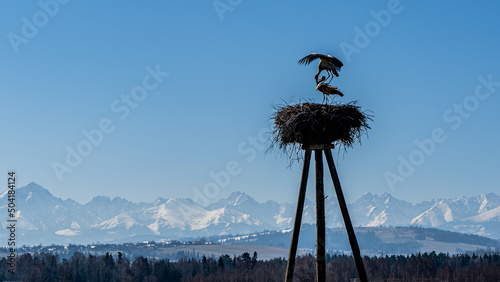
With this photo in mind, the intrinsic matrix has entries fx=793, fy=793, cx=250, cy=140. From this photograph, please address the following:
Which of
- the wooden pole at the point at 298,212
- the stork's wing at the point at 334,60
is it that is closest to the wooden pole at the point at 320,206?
the wooden pole at the point at 298,212

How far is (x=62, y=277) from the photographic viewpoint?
7648 inches

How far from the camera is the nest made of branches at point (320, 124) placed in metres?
20.3

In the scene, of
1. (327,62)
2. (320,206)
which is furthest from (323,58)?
(320,206)

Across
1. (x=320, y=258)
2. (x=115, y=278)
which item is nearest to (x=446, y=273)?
(x=115, y=278)

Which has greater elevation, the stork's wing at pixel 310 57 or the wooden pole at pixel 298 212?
the stork's wing at pixel 310 57

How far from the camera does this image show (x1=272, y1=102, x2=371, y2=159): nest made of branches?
20.3 m

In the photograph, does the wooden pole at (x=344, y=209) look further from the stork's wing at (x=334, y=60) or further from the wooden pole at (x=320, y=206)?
the stork's wing at (x=334, y=60)

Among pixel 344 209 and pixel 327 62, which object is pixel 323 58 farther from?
pixel 344 209

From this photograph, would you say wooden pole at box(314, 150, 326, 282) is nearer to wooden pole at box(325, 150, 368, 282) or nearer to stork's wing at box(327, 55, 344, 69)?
wooden pole at box(325, 150, 368, 282)

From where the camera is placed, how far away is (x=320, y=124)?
20391 mm

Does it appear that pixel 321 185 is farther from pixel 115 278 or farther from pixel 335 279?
pixel 115 278

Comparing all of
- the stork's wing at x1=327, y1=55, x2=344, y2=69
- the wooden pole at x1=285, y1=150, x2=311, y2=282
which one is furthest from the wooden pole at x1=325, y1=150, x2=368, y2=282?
the stork's wing at x1=327, y1=55, x2=344, y2=69

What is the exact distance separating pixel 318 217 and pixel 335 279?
168m

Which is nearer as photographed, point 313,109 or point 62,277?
point 313,109
